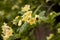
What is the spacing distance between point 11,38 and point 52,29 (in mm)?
320

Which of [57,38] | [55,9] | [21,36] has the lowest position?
[57,38]

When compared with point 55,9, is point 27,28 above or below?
below

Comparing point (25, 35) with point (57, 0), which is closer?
point (25, 35)

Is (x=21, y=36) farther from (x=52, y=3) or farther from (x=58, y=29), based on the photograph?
(x=52, y=3)

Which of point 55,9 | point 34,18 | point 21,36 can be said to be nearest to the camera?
point 34,18

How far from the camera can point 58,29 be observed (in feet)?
5.03

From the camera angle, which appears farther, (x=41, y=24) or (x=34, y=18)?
(x=41, y=24)

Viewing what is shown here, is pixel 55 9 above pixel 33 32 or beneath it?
above

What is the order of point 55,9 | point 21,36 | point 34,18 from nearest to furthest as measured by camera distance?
point 34,18, point 21,36, point 55,9

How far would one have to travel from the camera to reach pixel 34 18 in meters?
1.48

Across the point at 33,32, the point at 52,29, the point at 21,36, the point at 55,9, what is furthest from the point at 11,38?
the point at 55,9

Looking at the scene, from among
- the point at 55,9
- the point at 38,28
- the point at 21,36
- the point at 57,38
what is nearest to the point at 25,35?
the point at 21,36

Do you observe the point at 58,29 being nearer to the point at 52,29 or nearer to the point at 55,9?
the point at 52,29

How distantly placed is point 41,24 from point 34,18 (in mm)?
160
